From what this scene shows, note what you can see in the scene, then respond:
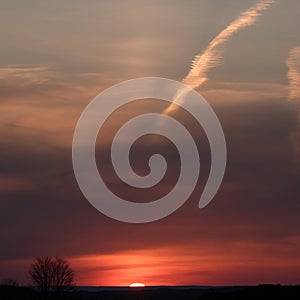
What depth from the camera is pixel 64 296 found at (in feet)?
405

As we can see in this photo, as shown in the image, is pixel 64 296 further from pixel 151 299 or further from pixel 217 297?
pixel 151 299

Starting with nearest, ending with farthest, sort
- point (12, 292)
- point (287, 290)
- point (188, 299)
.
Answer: point (287, 290) → point (12, 292) → point (188, 299)

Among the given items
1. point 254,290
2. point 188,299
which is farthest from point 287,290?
point 188,299

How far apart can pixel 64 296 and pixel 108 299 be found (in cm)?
1711

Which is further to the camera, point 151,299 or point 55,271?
point 151,299

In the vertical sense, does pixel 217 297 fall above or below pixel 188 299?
below

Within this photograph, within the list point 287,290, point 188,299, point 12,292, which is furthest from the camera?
point 188,299

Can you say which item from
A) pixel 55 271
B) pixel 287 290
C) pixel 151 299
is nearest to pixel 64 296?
pixel 55 271

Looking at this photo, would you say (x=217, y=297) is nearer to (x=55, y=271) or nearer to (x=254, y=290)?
(x=254, y=290)

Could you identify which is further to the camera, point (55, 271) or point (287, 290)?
point (55, 271)

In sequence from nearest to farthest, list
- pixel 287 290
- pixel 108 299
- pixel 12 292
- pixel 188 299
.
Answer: pixel 287 290 < pixel 12 292 < pixel 108 299 < pixel 188 299

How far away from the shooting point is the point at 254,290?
12250 cm

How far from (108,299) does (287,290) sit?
88.0 ft

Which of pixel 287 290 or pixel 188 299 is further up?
pixel 188 299
